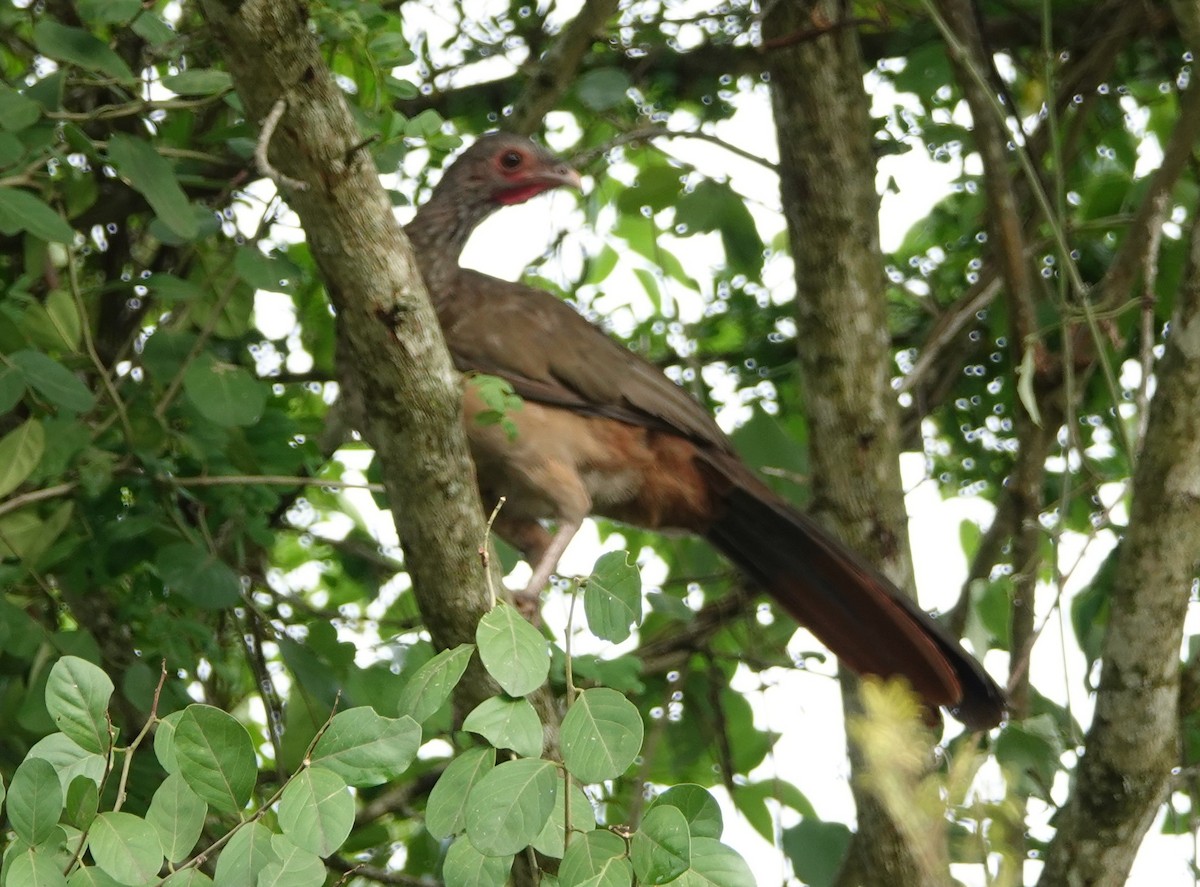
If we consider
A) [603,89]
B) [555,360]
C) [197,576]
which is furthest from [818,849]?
[603,89]

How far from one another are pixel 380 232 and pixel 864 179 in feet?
5.82

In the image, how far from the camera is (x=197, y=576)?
335 cm

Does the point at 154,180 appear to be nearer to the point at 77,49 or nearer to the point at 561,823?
the point at 77,49

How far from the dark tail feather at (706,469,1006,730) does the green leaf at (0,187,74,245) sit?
5.91 ft

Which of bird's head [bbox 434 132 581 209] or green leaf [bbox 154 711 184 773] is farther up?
bird's head [bbox 434 132 581 209]

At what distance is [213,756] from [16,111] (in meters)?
1.69

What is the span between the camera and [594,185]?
15.7ft

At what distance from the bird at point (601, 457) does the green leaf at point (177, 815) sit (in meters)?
1.69

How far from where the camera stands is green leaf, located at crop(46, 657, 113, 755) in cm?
178

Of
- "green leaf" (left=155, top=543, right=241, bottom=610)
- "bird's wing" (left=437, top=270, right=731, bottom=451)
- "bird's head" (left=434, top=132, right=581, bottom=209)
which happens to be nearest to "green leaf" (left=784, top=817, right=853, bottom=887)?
"bird's wing" (left=437, top=270, right=731, bottom=451)

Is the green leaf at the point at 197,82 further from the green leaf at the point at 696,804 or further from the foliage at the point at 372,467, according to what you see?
the green leaf at the point at 696,804

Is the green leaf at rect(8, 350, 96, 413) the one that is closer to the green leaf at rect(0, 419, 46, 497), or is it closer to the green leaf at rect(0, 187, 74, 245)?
the green leaf at rect(0, 419, 46, 497)

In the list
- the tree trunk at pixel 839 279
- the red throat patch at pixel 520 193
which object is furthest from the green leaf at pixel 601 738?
the red throat patch at pixel 520 193

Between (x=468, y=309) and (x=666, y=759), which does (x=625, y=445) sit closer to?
(x=468, y=309)
